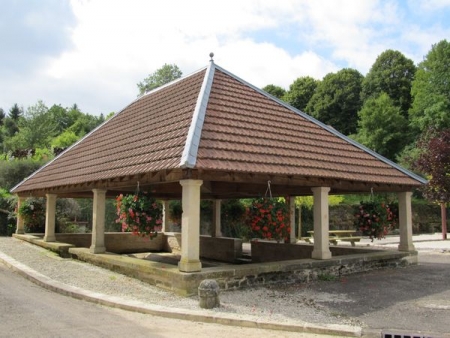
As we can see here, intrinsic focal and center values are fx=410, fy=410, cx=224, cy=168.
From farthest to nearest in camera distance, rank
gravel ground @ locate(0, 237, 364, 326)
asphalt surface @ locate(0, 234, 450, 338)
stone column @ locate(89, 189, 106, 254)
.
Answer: stone column @ locate(89, 189, 106, 254) → gravel ground @ locate(0, 237, 364, 326) → asphalt surface @ locate(0, 234, 450, 338)

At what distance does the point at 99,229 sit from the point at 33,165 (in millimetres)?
17074

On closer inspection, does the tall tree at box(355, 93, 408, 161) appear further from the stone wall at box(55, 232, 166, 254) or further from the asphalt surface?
the asphalt surface

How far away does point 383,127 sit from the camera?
41875 millimetres

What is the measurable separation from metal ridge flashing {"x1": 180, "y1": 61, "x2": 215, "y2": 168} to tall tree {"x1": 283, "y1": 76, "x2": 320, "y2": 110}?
4060 cm

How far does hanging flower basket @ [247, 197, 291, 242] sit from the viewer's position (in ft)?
26.3

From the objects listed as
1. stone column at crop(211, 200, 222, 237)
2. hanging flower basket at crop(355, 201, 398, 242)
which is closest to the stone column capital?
hanging flower basket at crop(355, 201, 398, 242)

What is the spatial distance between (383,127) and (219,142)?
37.5 metres

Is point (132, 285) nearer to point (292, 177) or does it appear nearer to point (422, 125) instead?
point (292, 177)

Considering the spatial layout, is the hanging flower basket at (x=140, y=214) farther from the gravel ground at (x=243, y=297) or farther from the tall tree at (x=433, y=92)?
the tall tree at (x=433, y=92)

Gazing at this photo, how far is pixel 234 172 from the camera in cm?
802

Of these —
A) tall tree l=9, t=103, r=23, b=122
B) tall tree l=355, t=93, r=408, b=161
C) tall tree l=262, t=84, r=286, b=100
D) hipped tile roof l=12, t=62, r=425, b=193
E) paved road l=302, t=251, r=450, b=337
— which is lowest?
paved road l=302, t=251, r=450, b=337

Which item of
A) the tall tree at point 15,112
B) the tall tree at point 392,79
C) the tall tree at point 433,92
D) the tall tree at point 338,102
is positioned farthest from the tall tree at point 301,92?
the tall tree at point 15,112

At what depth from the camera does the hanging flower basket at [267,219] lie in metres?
8.01

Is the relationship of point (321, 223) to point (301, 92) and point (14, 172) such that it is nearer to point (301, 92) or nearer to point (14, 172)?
point (14, 172)
